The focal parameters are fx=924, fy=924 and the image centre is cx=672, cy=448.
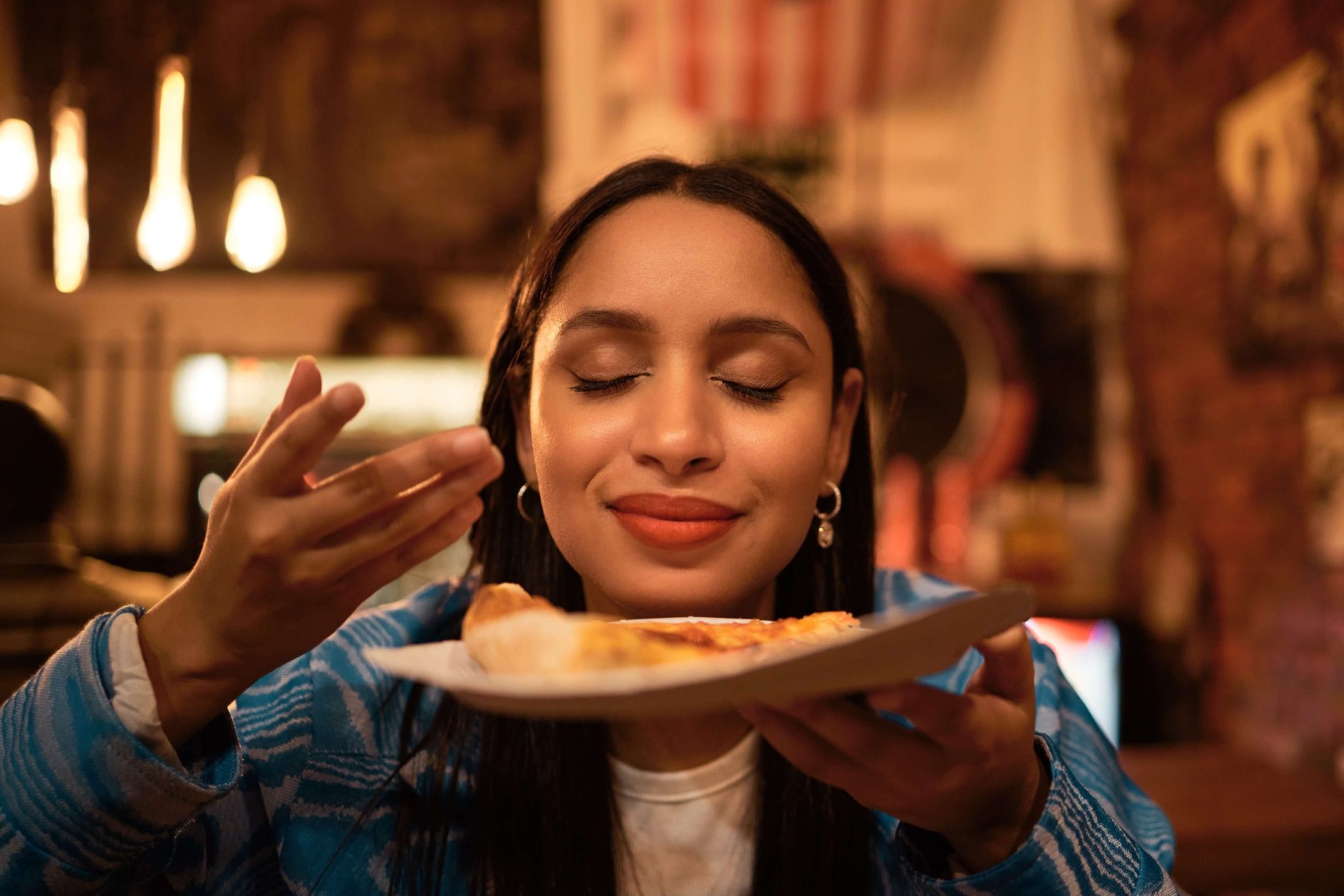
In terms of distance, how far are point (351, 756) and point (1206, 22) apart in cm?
397

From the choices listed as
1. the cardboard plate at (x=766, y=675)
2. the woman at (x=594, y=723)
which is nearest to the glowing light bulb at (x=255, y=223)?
the woman at (x=594, y=723)

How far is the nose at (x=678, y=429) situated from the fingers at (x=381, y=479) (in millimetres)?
249

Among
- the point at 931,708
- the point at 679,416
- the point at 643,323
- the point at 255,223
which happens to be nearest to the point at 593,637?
the point at 931,708

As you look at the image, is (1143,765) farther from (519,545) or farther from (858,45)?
(858,45)

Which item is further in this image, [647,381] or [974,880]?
[647,381]

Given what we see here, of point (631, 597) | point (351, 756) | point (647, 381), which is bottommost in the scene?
point (351, 756)

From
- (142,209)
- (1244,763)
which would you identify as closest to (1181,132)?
(1244,763)

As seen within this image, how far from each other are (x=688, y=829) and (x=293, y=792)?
0.50 m

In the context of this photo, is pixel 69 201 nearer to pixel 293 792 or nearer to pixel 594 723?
pixel 293 792

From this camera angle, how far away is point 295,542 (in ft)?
2.56

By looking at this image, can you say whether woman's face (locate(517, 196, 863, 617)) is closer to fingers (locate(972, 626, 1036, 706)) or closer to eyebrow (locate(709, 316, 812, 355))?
eyebrow (locate(709, 316, 812, 355))

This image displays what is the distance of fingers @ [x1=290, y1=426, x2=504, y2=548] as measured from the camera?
2.53ft

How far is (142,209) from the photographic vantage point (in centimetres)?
451

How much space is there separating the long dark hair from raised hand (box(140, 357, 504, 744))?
1.24 feet
